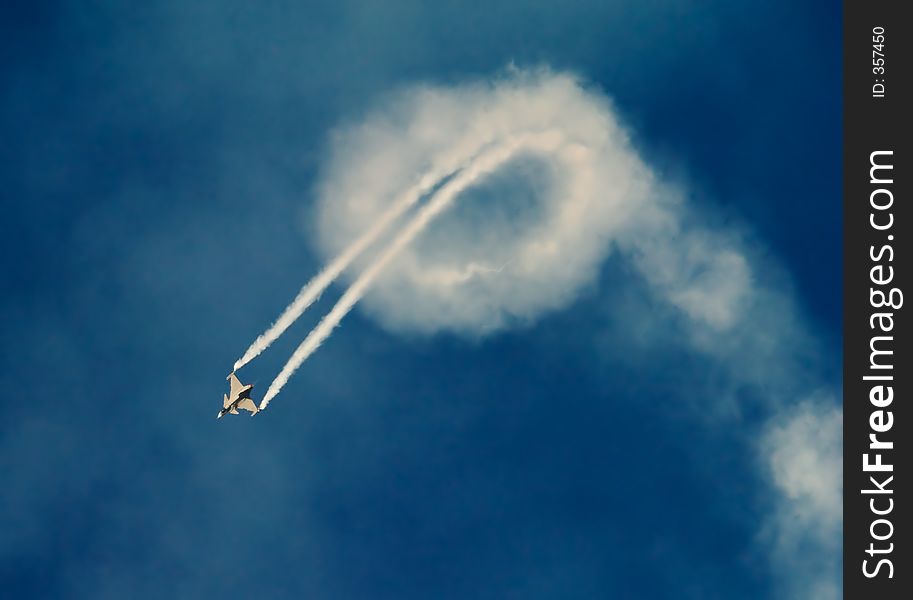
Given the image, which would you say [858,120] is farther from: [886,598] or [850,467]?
Result: [886,598]

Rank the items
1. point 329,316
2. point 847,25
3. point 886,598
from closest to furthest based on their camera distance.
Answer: point 886,598, point 847,25, point 329,316

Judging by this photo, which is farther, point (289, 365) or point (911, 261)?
point (289, 365)

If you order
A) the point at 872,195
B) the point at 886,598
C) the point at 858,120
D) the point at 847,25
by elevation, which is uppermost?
the point at 847,25

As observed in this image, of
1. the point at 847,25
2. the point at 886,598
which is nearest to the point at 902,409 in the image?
the point at 886,598

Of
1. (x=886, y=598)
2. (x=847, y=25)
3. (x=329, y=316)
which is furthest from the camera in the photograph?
(x=329, y=316)

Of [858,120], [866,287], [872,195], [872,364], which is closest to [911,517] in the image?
[872,364]

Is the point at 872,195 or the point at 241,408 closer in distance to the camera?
the point at 872,195

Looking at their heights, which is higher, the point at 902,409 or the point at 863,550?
the point at 902,409

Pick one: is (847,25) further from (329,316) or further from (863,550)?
(329,316)

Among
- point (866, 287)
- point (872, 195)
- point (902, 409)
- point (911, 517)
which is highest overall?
point (872, 195)
